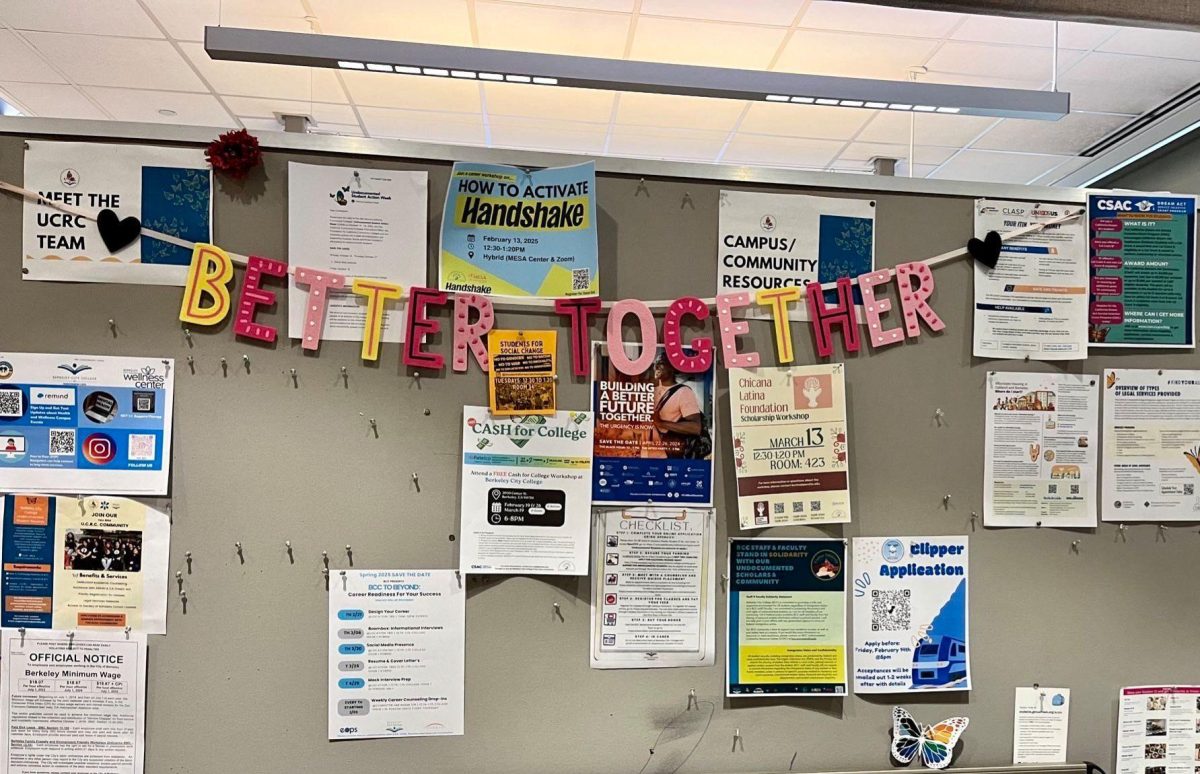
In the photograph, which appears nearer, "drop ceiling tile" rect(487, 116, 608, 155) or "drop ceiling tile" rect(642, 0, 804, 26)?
"drop ceiling tile" rect(642, 0, 804, 26)

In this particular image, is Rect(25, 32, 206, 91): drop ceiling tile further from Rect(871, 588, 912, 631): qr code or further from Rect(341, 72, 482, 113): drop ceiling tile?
Rect(871, 588, 912, 631): qr code

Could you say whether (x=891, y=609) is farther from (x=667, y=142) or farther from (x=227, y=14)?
(x=667, y=142)

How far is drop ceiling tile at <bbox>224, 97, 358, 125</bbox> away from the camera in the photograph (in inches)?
170

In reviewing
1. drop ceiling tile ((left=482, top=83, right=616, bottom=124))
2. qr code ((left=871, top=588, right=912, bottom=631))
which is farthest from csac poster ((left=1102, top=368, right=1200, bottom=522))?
drop ceiling tile ((left=482, top=83, right=616, bottom=124))

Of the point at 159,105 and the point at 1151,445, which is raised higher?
the point at 159,105

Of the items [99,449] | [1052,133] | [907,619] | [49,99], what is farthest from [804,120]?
[49,99]

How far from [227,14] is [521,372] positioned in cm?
307

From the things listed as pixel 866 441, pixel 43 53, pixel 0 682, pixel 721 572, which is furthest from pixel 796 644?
pixel 43 53

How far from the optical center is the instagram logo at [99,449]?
1.25 meters

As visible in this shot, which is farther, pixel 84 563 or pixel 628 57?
pixel 628 57

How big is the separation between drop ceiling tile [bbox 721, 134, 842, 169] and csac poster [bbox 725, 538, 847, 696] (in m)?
3.70

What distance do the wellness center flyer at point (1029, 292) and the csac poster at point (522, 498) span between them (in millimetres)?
827

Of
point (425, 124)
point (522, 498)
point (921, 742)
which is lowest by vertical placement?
point (921, 742)

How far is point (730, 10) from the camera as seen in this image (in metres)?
3.26
